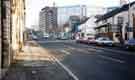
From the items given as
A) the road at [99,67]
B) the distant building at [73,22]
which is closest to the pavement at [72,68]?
A: the road at [99,67]

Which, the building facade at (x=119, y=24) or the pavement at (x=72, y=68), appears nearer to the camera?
the pavement at (x=72, y=68)

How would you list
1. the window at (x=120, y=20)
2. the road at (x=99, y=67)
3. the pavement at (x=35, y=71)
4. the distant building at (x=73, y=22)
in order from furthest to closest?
the distant building at (x=73, y=22)
the window at (x=120, y=20)
the road at (x=99, y=67)
the pavement at (x=35, y=71)

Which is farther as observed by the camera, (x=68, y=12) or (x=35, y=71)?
(x=68, y=12)

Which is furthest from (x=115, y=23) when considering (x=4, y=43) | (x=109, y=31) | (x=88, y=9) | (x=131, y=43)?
(x=88, y=9)

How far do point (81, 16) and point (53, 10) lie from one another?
1710cm

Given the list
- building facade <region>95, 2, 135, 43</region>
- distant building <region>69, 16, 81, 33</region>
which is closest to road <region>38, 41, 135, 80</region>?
building facade <region>95, 2, 135, 43</region>

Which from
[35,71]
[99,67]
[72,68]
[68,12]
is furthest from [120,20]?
[68,12]

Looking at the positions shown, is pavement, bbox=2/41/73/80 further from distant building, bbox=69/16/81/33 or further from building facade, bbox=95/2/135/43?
distant building, bbox=69/16/81/33

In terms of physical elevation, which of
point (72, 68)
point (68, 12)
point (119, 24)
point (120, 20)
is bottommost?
point (72, 68)

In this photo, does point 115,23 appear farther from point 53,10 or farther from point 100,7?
point 53,10

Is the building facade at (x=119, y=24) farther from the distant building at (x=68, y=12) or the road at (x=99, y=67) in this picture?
Result: the distant building at (x=68, y=12)

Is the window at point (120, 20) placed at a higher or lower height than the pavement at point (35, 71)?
higher

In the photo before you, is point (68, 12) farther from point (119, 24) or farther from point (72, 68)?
point (72, 68)

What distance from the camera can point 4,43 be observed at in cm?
1894
